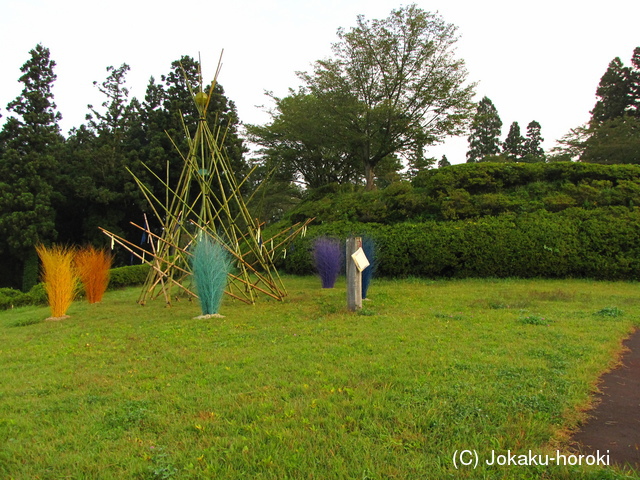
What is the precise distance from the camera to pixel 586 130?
912 inches

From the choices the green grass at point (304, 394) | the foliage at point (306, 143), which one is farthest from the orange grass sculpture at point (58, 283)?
the foliage at point (306, 143)

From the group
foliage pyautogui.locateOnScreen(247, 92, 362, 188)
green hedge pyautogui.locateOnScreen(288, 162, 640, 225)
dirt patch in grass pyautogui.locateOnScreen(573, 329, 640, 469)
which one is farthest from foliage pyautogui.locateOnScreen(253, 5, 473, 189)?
dirt patch in grass pyautogui.locateOnScreen(573, 329, 640, 469)

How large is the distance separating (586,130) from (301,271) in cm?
1813

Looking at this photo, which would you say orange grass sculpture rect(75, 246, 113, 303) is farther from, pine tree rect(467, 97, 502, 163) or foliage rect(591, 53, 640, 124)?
pine tree rect(467, 97, 502, 163)

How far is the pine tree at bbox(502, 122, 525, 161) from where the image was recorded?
1344 inches

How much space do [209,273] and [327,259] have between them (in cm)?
377

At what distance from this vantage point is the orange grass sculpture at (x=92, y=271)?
985cm

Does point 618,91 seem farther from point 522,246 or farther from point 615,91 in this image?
point 522,246

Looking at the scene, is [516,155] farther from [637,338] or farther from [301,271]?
[637,338]

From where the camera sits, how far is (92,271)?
10.1m

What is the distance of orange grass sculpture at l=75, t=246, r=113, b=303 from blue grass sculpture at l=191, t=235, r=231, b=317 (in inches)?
166

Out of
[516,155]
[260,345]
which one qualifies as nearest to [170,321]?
[260,345]

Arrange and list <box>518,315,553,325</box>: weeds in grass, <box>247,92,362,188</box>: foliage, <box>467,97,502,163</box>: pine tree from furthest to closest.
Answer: <box>467,97,502,163</box>: pine tree < <box>247,92,362,188</box>: foliage < <box>518,315,553,325</box>: weeds in grass

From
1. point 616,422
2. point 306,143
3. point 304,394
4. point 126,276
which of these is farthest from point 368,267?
point 306,143
